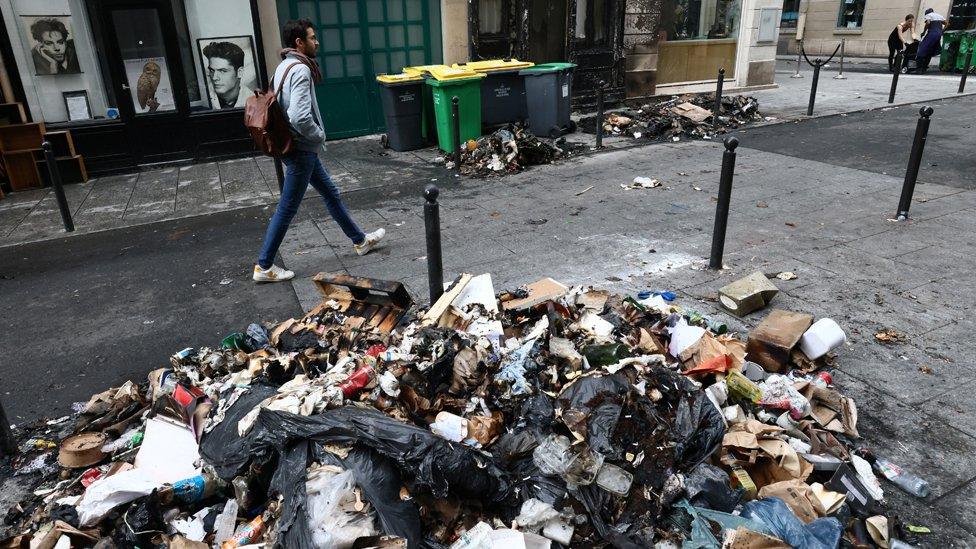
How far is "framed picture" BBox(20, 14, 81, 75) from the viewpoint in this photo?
9.60 m

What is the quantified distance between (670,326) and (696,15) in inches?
538

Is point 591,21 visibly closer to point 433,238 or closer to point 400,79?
point 400,79

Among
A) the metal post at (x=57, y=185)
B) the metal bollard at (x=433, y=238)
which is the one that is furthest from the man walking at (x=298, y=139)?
the metal post at (x=57, y=185)

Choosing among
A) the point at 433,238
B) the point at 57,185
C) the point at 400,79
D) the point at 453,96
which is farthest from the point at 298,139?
the point at 400,79

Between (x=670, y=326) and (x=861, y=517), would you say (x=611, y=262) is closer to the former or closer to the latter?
(x=670, y=326)

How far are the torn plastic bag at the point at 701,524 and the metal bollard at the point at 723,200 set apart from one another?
3.21 metres

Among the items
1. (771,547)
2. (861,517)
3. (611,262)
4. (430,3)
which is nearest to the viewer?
(771,547)

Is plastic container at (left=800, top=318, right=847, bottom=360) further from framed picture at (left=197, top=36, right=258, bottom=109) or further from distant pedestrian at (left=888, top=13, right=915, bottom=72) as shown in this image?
distant pedestrian at (left=888, top=13, right=915, bottom=72)

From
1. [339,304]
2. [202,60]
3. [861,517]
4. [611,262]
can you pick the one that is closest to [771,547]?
[861,517]

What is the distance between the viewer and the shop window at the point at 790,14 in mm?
28480

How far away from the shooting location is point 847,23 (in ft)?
87.1

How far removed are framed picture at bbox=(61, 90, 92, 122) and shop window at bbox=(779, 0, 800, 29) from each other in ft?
92.0

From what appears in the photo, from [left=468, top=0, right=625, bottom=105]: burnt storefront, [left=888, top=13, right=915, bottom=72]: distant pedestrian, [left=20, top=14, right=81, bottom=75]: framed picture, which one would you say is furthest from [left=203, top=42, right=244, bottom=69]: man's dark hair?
[left=888, top=13, right=915, bottom=72]: distant pedestrian

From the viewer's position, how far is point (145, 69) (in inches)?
410
